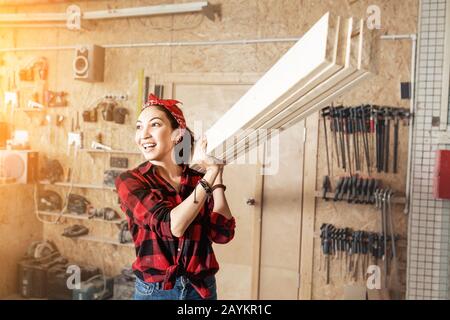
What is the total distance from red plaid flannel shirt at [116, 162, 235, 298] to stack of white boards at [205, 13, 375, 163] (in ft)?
0.82

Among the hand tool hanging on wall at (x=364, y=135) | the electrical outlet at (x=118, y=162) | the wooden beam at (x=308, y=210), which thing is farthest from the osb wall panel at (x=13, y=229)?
the hand tool hanging on wall at (x=364, y=135)

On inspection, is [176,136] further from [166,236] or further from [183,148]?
[166,236]

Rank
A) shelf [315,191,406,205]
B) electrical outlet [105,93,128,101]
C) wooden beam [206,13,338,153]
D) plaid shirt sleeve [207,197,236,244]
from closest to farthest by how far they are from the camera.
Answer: wooden beam [206,13,338,153], plaid shirt sleeve [207,197,236,244], shelf [315,191,406,205], electrical outlet [105,93,128,101]

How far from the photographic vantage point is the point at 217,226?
1.22 meters

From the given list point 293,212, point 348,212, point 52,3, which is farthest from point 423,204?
point 52,3

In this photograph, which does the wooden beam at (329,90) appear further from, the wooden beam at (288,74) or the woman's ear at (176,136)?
the woman's ear at (176,136)

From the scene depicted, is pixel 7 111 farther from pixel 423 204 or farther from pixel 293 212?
pixel 423 204

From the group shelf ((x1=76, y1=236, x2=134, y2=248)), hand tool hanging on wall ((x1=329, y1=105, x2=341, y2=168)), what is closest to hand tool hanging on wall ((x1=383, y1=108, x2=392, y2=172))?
hand tool hanging on wall ((x1=329, y1=105, x2=341, y2=168))

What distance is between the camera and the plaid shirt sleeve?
1.21 metres

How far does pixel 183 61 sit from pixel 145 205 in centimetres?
196

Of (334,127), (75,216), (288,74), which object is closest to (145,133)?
(288,74)

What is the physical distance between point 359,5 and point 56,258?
292 cm

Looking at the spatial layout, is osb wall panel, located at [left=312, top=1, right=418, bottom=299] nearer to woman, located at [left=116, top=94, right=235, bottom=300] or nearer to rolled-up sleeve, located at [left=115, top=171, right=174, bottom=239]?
woman, located at [left=116, top=94, right=235, bottom=300]

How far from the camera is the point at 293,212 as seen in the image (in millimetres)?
2631
